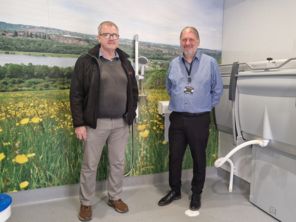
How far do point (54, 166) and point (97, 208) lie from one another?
54cm

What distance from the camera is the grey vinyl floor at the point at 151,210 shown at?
207 centimetres

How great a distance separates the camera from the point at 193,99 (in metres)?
2.11

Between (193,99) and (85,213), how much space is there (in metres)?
1.25

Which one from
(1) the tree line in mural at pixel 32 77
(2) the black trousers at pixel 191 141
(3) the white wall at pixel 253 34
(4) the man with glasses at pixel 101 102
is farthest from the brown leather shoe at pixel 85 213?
(3) the white wall at pixel 253 34

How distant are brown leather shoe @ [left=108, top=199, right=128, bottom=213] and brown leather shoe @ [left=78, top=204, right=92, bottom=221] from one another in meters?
0.22

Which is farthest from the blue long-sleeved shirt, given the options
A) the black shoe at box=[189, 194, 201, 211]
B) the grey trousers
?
the black shoe at box=[189, 194, 201, 211]

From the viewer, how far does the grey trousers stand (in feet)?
6.61

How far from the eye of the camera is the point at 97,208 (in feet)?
7.34

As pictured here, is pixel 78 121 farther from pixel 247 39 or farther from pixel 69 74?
pixel 247 39

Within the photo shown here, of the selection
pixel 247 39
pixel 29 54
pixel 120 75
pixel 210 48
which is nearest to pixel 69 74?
pixel 29 54

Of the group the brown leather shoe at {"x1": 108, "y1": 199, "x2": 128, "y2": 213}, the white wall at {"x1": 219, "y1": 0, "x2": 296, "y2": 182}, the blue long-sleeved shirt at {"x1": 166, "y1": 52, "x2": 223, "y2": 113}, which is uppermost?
the white wall at {"x1": 219, "y1": 0, "x2": 296, "y2": 182}

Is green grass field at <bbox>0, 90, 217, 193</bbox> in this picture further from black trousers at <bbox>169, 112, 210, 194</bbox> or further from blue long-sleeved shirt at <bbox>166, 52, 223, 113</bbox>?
blue long-sleeved shirt at <bbox>166, 52, 223, 113</bbox>

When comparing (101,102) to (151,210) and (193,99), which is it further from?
(151,210)

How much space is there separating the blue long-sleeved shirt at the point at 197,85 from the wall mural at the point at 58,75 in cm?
51
